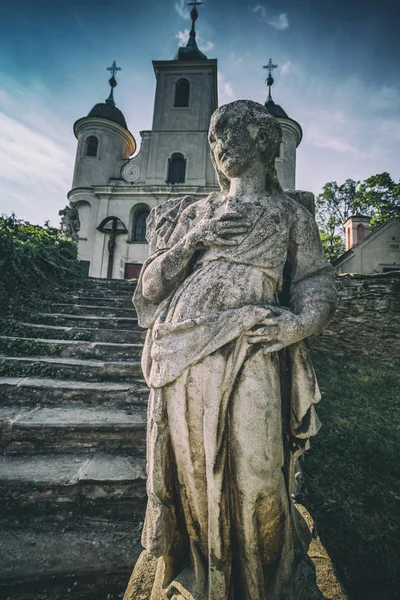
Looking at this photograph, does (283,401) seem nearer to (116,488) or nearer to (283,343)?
(283,343)

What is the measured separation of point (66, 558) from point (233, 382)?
1.76 m

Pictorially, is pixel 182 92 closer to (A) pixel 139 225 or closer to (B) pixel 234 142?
(A) pixel 139 225

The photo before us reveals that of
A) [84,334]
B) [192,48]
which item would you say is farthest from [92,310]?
[192,48]

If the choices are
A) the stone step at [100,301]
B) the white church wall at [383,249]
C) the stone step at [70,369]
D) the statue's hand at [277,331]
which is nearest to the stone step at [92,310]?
the stone step at [100,301]

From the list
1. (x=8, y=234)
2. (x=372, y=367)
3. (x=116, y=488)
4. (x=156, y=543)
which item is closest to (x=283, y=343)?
(x=156, y=543)

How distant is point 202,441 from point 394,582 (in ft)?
6.47

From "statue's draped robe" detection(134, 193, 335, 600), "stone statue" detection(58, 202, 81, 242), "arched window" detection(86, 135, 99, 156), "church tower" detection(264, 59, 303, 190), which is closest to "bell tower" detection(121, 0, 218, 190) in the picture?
"arched window" detection(86, 135, 99, 156)

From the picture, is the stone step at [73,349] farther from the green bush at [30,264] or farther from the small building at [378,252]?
the small building at [378,252]

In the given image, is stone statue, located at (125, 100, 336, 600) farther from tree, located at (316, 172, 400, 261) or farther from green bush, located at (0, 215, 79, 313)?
tree, located at (316, 172, 400, 261)

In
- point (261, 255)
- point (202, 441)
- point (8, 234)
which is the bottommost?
point (202, 441)

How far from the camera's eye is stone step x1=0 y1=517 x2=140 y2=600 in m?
1.78

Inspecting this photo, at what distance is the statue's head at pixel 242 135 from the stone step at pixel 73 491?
2.45 metres

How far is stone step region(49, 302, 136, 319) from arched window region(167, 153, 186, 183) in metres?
14.5

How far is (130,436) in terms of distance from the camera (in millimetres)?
3037
